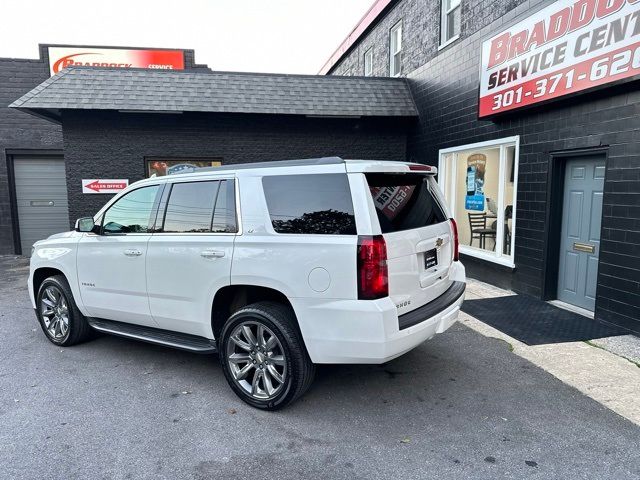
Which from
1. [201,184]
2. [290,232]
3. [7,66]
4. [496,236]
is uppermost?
[7,66]

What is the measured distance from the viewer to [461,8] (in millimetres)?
8570

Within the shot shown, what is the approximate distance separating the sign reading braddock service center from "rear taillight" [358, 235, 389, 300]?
391cm

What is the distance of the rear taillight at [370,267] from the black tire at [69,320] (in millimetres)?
3493

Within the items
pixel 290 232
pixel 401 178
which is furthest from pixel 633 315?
pixel 290 232

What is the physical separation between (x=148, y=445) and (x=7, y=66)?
487 inches

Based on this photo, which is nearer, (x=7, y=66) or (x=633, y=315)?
(x=633, y=315)

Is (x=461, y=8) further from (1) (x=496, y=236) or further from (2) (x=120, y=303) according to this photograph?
(2) (x=120, y=303)

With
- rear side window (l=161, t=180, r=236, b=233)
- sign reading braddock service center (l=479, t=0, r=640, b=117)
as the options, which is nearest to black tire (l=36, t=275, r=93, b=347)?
rear side window (l=161, t=180, r=236, b=233)

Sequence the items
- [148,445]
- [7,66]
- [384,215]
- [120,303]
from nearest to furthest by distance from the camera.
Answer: [148,445] → [384,215] → [120,303] → [7,66]

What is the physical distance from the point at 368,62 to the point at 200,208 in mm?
12463

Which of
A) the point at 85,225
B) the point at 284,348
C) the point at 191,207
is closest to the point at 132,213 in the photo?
the point at 85,225

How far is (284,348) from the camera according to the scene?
346 cm

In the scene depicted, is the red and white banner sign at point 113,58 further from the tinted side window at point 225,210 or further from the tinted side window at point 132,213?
the tinted side window at point 225,210

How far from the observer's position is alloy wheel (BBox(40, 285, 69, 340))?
5.14 metres
